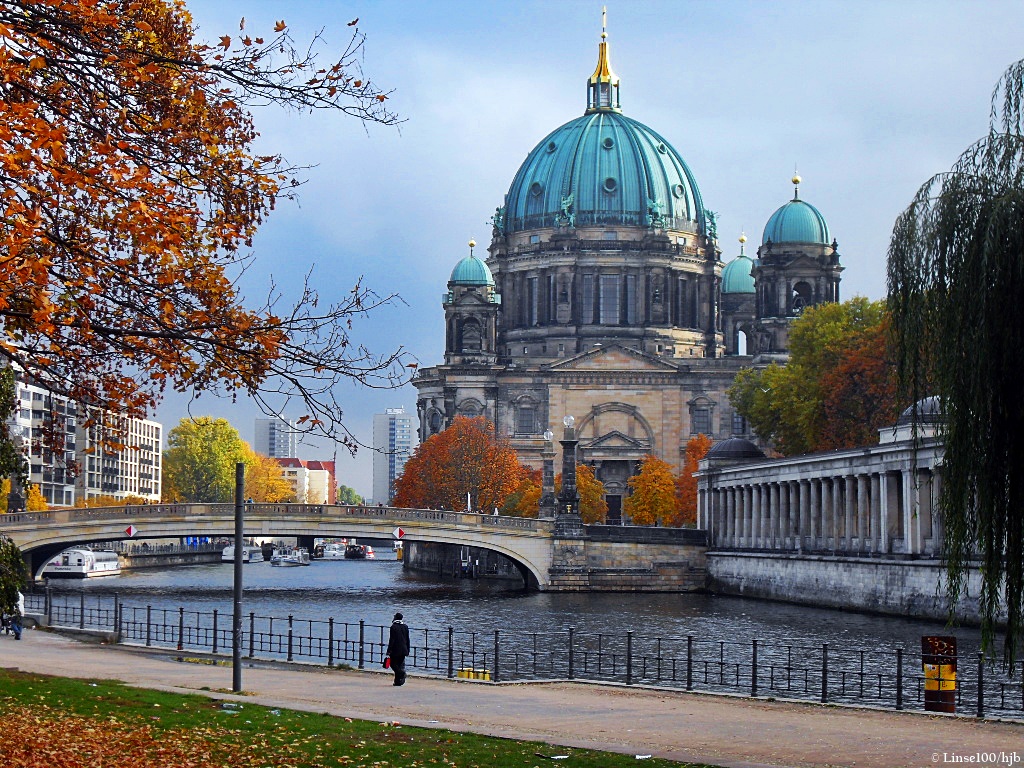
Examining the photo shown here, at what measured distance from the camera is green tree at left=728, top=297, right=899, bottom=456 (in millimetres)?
89688

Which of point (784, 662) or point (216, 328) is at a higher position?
point (216, 328)

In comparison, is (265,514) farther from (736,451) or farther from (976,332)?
(976,332)

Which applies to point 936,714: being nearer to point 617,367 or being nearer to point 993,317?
point 993,317

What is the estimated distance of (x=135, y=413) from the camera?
19078mm

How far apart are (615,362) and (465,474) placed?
22.2m

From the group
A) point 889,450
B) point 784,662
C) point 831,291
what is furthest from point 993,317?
point 831,291

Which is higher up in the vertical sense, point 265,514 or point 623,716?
point 265,514

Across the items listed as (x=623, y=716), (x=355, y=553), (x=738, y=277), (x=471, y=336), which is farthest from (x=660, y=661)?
(x=355, y=553)

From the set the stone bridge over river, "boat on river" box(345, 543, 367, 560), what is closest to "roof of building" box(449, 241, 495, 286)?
"boat on river" box(345, 543, 367, 560)

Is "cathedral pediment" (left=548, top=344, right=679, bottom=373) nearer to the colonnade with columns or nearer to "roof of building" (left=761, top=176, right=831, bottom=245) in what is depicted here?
"roof of building" (left=761, top=176, right=831, bottom=245)

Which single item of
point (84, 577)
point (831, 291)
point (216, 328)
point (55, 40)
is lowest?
point (84, 577)

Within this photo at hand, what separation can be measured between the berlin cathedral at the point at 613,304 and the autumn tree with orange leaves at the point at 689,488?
6.39 m

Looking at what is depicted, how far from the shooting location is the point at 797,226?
5605 inches

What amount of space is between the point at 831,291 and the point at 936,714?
116502mm
